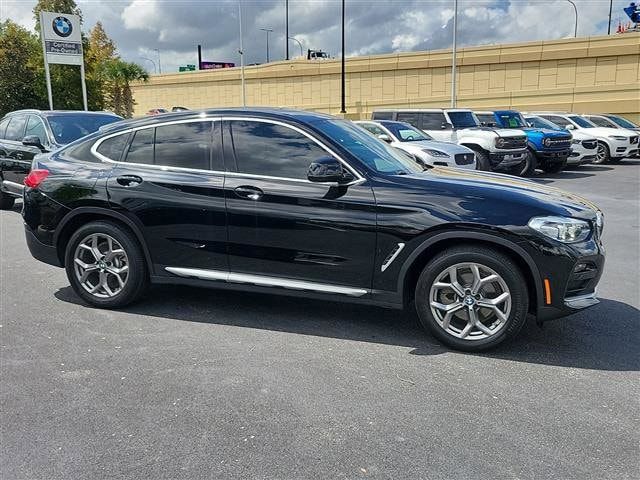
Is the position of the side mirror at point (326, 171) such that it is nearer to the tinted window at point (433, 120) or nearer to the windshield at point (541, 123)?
the tinted window at point (433, 120)

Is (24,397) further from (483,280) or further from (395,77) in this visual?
(395,77)

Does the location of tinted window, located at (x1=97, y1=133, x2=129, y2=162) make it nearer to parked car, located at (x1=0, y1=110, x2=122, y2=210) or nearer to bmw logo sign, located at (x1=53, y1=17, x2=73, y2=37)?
parked car, located at (x1=0, y1=110, x2=122, y2=210)

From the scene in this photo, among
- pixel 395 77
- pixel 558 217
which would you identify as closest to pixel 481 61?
pixel 395 77

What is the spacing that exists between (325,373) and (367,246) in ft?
3.22

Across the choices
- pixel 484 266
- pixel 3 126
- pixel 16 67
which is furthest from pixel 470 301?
pixel 16 67

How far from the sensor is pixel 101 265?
4973 mm

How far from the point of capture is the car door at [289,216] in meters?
4.17

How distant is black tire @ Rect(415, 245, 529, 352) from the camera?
3879 mm

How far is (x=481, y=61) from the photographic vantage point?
37.2 metres

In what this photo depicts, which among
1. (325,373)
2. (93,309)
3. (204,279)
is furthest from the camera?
(93,309)

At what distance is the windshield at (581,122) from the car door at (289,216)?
61.3 ft

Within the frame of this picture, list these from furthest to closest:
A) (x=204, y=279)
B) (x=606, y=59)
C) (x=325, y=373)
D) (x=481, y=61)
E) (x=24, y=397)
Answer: (x=481, y=61) < (x=606, y=59) < (x=204, y=279) < (x=325, y=373) < (x=24, y=397)

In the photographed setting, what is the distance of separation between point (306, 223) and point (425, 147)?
8494mm

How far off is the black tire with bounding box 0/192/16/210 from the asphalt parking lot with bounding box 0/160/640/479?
620cm
